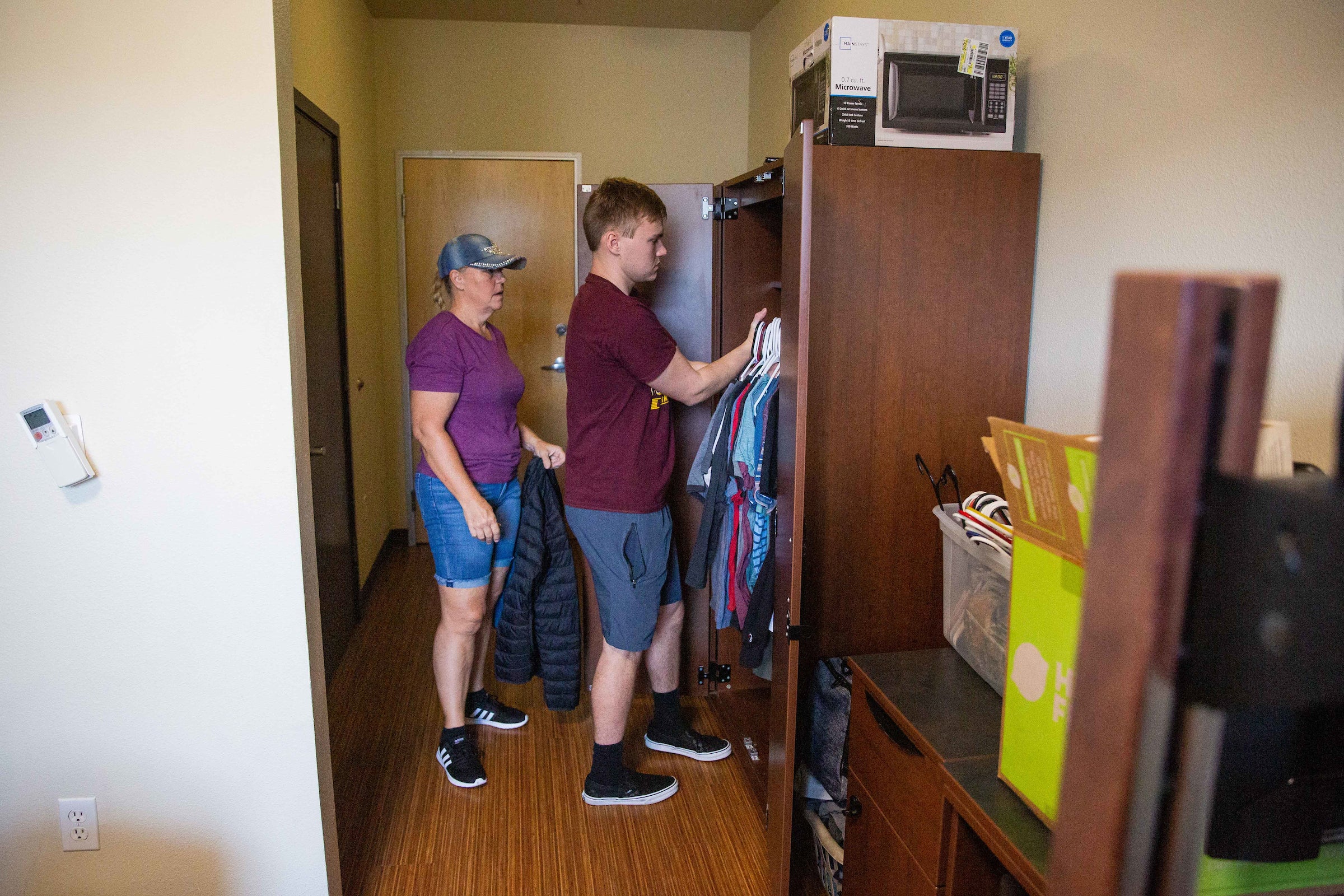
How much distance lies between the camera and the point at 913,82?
1.85 m

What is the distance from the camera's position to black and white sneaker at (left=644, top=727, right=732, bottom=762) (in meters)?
2.64

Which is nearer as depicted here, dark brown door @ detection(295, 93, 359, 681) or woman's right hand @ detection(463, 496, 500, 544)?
woman's right hand @ detection(463, 496, 500, 544)

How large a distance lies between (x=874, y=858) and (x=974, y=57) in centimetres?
166

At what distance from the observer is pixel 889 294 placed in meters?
1.80

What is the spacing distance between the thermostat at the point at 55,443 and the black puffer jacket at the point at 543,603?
3.80 ft

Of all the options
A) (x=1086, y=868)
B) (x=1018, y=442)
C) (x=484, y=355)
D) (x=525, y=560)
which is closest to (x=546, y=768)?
(x=525, y=560)

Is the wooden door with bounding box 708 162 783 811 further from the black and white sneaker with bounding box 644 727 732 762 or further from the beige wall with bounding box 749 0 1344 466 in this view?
the beige wall with bounding box 749 0 1344 466

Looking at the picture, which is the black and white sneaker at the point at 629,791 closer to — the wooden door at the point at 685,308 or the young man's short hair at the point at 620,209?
the wooden door at the point at 685,308

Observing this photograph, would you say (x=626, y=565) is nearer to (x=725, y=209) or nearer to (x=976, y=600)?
(x=976, y=600)

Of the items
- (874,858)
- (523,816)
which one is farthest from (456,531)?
(874,858)

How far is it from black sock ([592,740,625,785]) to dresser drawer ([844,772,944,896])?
2.51 ft

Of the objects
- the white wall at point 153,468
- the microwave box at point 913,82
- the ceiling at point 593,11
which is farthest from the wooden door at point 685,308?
the ceiling at point 593,11

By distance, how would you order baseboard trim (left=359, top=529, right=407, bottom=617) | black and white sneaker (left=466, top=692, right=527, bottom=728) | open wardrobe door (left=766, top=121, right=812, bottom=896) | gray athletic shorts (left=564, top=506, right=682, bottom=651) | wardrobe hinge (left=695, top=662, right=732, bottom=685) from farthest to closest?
baseboard trim (left=359, top=529, right=407, bottom=617), wardrobe hinge (left=695, top=662, right=732, bottom=685), black and white sneaker (left=466, top=692, right=527, bottom=728), gray athletic shorts (left=564, top=506, right=682, bottom=651), open wardrobe door (left=766, top=121, right=812, bottom=896)

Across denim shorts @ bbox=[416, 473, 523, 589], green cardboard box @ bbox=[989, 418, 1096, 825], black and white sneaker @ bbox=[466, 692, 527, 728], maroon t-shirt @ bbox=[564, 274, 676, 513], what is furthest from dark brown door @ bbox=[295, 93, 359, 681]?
green cardboard box @ bbox=[989, 418, 1096, 825]
